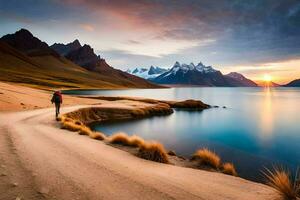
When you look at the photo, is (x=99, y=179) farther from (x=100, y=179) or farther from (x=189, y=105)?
(x=189, y=105)

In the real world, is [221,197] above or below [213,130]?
above

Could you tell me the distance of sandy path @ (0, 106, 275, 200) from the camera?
8.23 metres

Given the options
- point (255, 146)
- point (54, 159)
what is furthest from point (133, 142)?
point (255, 146)

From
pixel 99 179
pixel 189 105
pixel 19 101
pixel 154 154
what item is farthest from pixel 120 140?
pixel 189 105

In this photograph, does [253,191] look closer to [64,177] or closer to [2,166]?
[64,177]

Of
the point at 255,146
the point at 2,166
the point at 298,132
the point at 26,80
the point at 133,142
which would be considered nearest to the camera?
the point at 2,166

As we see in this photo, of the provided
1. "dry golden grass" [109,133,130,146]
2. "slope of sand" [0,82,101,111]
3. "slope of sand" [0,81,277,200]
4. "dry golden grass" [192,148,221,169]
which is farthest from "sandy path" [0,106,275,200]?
"slope of sand" [0,82,101,111]

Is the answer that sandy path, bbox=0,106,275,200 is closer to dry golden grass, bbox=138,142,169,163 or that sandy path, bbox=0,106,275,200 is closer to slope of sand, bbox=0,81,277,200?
slope of sand, bbox=0,81,277,200

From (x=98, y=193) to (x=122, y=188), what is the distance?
2.89 feet

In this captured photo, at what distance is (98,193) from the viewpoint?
817cm

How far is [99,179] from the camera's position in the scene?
9531 millimetres

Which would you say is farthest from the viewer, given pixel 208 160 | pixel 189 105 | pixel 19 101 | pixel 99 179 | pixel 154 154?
pixel 189 105

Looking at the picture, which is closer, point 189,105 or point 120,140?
point 120,140

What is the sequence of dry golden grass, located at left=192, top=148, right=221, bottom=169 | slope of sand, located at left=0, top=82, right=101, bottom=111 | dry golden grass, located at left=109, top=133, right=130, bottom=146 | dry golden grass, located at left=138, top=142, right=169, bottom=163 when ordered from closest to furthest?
1. dry golden grass, located at left=138, top=142, right=169, bottom=163
2. dry golden grass, located at left=192, top=148, right=221, bottom=169
3. dry golden grass, located at left=109, top=133, right=130, bottom=146
4. slope of sand, located at left=0, top=82, right=101, bottom=111
